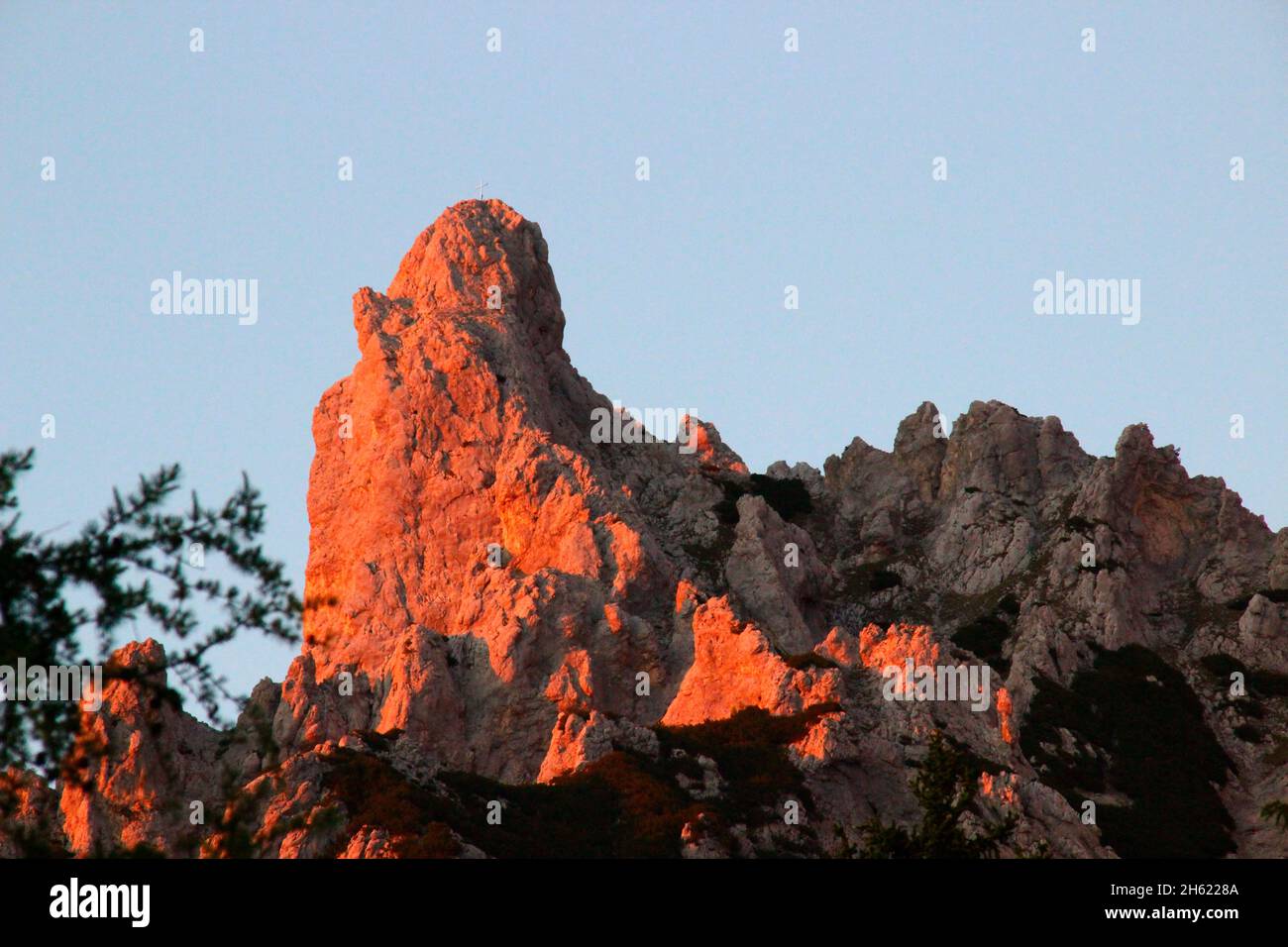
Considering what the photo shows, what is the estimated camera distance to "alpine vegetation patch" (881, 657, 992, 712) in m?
94.7

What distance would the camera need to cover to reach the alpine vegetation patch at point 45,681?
23156 millimetres

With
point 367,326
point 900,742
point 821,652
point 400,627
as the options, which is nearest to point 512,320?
point 367,326

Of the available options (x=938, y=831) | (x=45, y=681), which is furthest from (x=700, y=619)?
(x=45, y=681)

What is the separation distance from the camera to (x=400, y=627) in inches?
4375

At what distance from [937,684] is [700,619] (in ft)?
38.3

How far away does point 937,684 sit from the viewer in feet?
320
